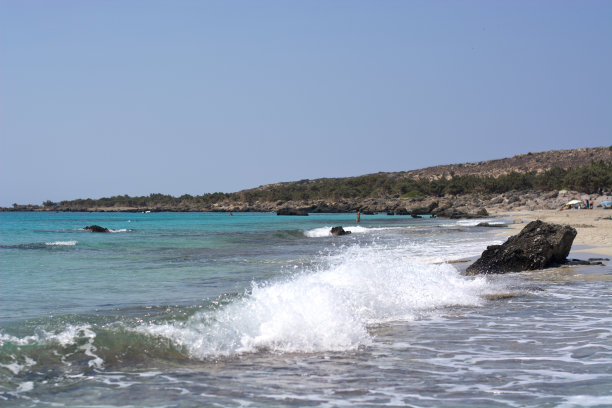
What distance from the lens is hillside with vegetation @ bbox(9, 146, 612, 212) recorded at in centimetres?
10294

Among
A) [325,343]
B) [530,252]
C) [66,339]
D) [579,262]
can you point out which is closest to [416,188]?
[579,262]

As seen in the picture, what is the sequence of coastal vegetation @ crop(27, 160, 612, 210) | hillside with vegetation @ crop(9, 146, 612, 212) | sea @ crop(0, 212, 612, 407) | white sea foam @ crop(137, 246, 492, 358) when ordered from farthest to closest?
hillside with vegetation @ crop(9, 146, 612, 212) < coastal vegetation @ crop(27, 160, 612, 210) < white sea foam @ crop(137, 246, 492, 358) < sea @ crop(0, 212, 612, 407)

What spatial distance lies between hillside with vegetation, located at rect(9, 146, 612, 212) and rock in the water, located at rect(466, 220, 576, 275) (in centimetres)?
8202

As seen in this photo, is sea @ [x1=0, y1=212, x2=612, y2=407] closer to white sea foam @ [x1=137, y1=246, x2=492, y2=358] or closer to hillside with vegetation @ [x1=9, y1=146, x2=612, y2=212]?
white sea foam @ [x1=137, y1=246, x2=492, y2=358]

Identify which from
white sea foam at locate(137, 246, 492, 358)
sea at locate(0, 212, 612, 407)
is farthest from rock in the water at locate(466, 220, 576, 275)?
white sea foam at locate(137, 246, 492, 358)

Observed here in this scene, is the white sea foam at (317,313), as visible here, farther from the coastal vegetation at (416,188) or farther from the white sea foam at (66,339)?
the coastal vegetation at (416,188)

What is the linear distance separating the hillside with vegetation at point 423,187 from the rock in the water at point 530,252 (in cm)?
8202

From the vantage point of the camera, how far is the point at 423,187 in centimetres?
12875

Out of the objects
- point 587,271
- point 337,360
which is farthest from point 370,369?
point 587,271

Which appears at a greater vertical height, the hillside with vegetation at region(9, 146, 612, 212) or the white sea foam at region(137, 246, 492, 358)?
the hillside with vegetation at region(9, 146, 612, 212)

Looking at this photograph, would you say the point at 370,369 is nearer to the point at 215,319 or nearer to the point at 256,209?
the point at 215,319

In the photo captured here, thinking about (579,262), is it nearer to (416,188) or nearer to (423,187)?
(423,187)

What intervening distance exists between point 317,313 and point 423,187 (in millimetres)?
123600

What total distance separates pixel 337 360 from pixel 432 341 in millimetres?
1413
